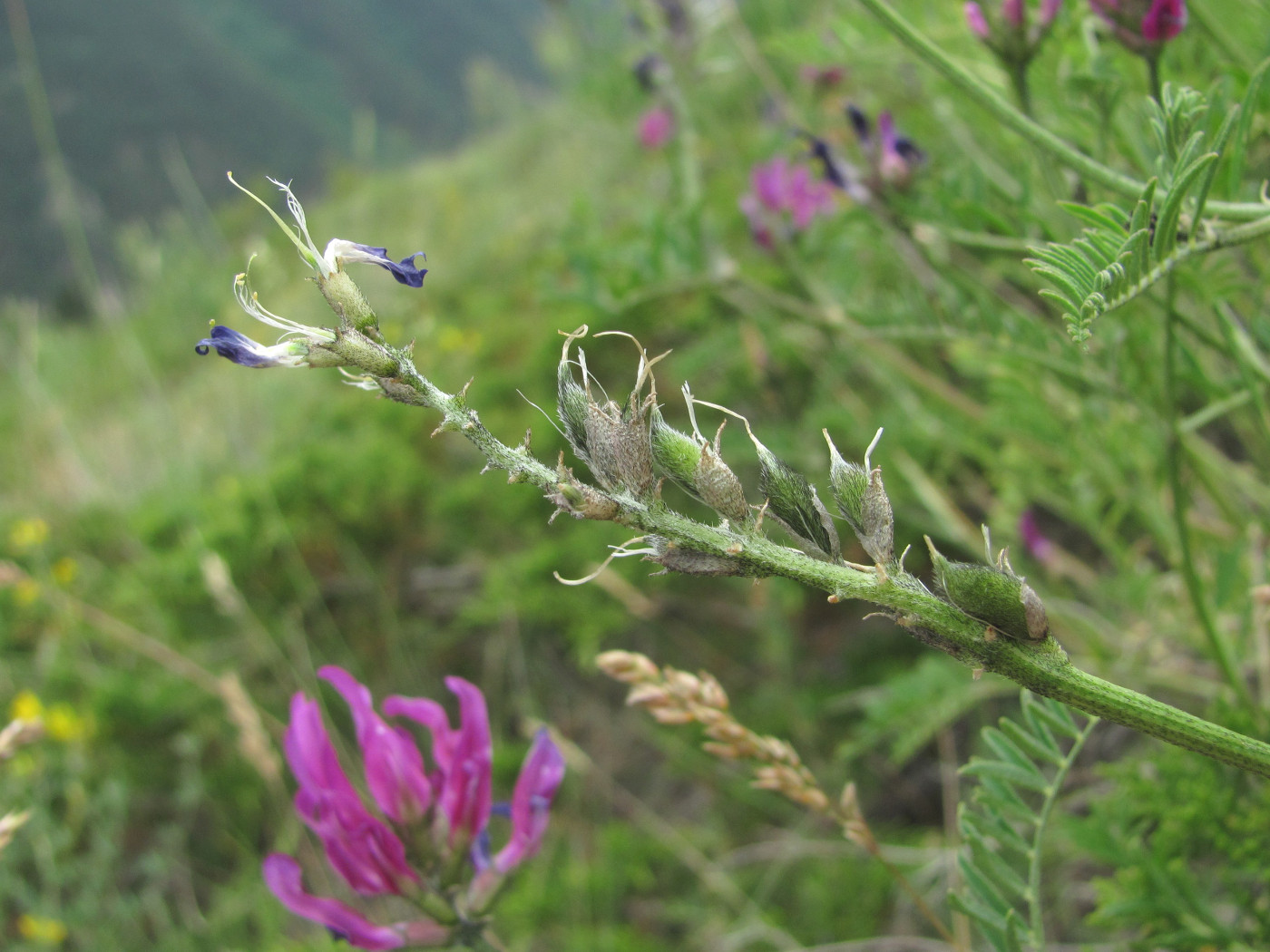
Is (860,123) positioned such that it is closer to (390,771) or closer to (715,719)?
(715,719)

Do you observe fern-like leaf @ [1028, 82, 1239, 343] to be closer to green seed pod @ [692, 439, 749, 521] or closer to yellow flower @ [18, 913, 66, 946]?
green seed pod @ [692, 439, 749, 521]

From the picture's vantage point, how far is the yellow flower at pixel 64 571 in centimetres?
308

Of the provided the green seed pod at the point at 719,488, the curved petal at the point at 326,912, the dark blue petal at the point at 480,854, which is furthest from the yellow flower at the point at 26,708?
the green seed pod at the point at 719,488

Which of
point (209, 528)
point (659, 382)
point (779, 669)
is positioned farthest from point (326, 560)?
point (779, 669)

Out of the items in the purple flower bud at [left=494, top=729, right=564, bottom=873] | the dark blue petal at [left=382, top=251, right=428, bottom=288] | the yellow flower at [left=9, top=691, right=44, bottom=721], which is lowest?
the yellow flower at [left=9, top=691, right=44, bottom=721]

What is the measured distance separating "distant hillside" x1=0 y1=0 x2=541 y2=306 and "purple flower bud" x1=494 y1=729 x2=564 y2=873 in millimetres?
11899

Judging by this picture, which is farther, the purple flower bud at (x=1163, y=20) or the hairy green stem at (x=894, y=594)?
the purple flower bud at (x=1163, y=20)

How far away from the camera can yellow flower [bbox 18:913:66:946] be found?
6.78ft

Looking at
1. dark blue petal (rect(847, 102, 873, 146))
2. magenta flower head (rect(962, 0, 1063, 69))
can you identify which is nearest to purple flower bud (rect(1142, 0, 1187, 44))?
magenta flower head (rect(962, 0, 1063, 69))

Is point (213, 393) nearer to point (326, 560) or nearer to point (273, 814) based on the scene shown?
point (326, 560)

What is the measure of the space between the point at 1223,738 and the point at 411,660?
2352 mm

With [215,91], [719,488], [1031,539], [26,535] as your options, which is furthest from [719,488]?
[215,91]

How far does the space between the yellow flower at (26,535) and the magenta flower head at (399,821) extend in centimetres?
280

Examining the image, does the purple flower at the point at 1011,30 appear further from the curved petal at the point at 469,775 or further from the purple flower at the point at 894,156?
the curved petal at the point at 469,775
